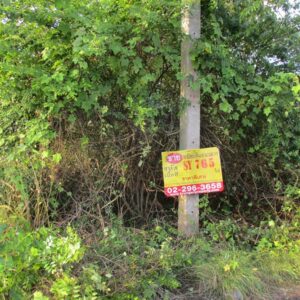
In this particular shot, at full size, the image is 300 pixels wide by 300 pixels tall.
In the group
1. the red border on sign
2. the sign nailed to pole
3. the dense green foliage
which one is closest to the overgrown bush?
the dense green foliage

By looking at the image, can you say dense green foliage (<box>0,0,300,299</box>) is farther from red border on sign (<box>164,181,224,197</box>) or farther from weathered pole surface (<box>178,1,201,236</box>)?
red border on sign (<box>164,181,224,197</box>)

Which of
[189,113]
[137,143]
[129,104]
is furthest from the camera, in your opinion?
[137,143]

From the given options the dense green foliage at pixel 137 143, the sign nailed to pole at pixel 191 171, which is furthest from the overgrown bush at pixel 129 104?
the sign nailed to pole at pixel 191 171

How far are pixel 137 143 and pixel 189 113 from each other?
676 mm

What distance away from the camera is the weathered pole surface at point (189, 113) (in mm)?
3551

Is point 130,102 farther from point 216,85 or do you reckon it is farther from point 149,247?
point 149,247

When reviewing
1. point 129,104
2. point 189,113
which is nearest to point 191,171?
point 189,113

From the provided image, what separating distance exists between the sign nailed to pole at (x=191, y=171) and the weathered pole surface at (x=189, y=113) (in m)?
0.10

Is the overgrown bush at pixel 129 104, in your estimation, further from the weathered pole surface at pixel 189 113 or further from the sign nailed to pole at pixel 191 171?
the sign nailed to pole at pixel 191 171

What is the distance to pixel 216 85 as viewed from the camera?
149 inches

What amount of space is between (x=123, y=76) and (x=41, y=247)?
5.76ft

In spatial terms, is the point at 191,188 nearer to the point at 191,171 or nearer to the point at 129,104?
the point at 191,171

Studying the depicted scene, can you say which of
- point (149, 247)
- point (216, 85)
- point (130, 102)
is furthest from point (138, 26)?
point (149, 247)

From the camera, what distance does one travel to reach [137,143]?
3.90 meters
